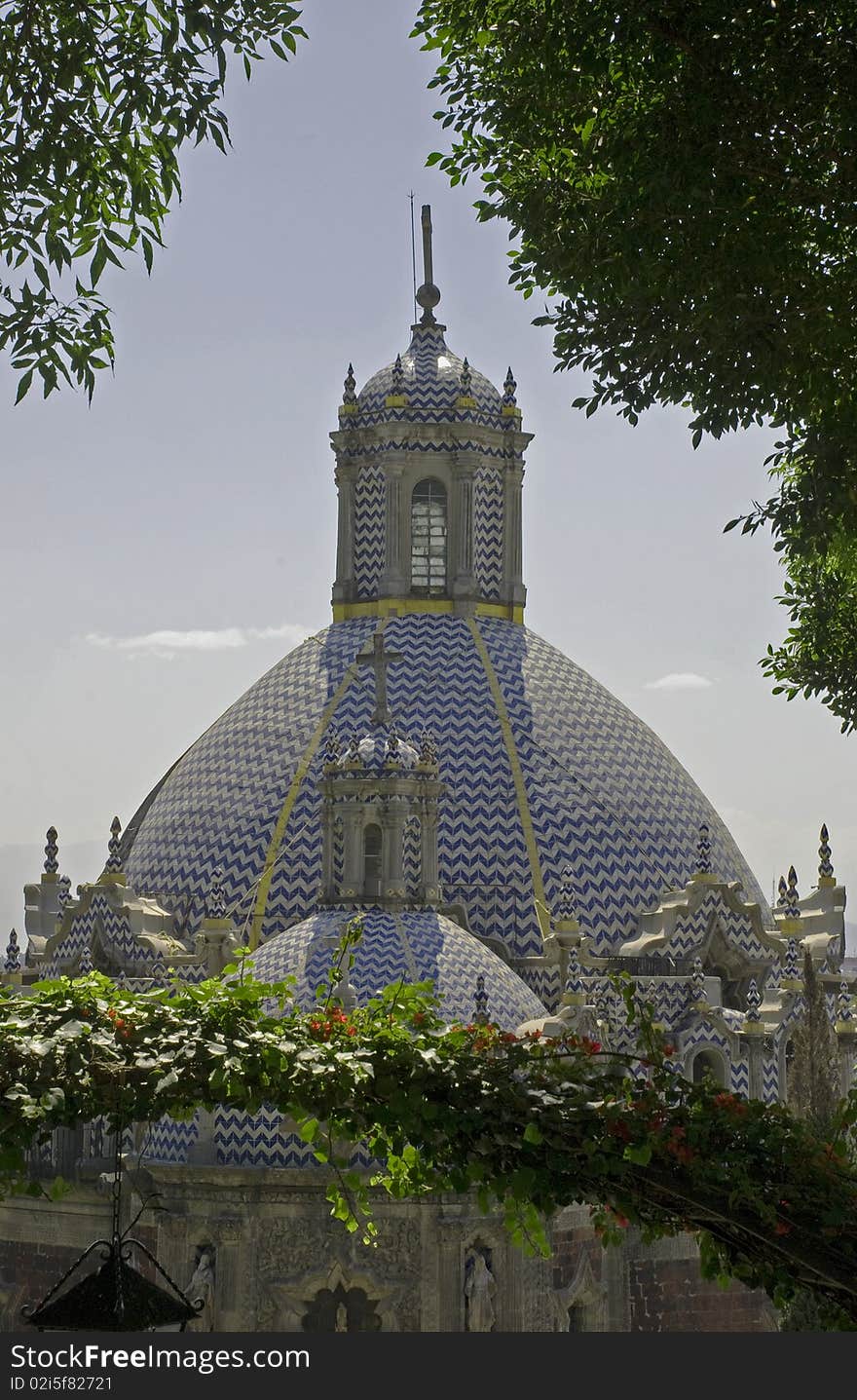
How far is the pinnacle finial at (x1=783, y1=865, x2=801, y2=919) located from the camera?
3067 cm

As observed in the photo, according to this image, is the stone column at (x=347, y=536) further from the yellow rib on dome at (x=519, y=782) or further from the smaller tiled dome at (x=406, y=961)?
the smaller tiled dome at (x=406, y=961)

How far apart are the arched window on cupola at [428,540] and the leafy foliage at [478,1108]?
21.5 m

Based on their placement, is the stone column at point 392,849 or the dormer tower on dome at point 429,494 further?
the dormer tower on dome at point 429,494

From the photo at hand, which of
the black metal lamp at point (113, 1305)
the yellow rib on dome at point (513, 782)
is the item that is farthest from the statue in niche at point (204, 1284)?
the black metal lamp at point (113, 1305)

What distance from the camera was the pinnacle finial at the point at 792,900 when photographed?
30.7 m

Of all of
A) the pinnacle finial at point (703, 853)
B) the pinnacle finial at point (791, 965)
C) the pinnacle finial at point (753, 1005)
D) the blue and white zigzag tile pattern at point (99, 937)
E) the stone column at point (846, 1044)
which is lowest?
the stone column at point (846, 1044)

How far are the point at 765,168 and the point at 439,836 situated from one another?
61.0 feet

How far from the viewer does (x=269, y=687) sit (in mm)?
31328

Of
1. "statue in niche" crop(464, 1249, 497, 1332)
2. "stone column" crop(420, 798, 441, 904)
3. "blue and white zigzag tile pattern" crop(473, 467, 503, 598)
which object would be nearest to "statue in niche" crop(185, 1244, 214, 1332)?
"statue in niche" crop(464, 1249, 497, 1332)

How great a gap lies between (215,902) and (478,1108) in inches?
699

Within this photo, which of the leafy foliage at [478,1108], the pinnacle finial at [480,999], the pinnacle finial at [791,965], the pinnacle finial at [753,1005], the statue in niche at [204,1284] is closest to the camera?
the leafy foliage at [478,1108]

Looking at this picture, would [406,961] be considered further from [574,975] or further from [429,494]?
[429,494]

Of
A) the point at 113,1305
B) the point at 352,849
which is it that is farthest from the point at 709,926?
the point at 113,1305

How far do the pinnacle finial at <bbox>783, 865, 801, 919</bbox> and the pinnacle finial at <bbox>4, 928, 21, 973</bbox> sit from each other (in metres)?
10.4
